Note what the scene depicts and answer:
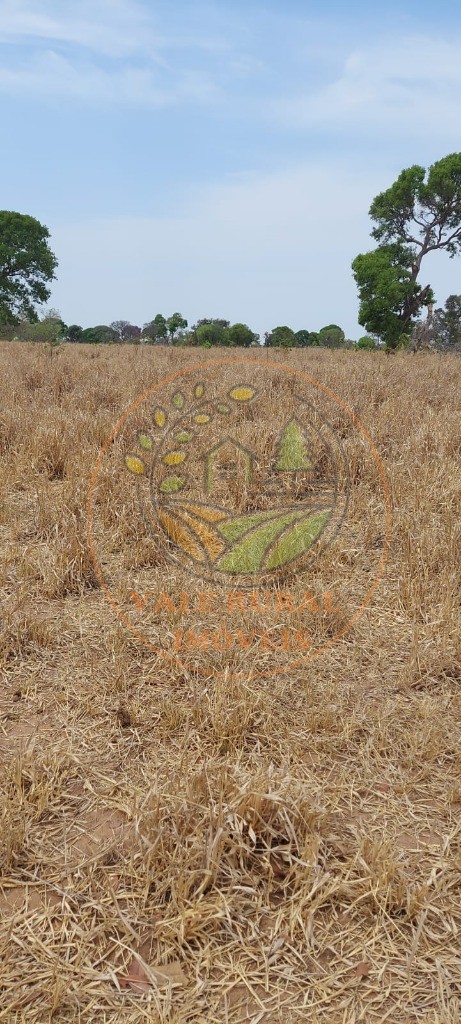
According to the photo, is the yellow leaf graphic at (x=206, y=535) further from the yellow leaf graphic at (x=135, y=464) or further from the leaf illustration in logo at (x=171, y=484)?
the yellow leaf graphic at (x=135, y=464)

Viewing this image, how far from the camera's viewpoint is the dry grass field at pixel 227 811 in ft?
5.79

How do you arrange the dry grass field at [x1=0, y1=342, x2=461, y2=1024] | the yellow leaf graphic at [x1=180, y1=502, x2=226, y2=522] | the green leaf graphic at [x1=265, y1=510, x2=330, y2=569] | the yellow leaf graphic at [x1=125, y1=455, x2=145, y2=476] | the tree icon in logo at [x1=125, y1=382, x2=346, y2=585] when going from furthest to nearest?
the yellow leaf graphic at [x1=125, y1=455, x2=145, y2=476] → the yellow leaf graphic at [x1=180, y1=502, x2=226, y2=522] → the tree icon in logo at [x1=125, y1=382, x2=346, y2=585] → the green leaf graphic at [x1=265, y1=510, x2=330, y2=569] → the dry grass field at [x1=0, y1=342, x2=461, y2=1024]

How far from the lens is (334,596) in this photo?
3596 mm

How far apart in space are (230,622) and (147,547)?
3.06ft

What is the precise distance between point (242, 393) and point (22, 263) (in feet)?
127

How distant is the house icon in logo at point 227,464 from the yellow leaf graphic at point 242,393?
1.10 meters

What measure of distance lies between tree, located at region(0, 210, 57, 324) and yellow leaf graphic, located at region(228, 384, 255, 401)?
3683cm

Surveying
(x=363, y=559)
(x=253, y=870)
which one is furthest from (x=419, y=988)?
(x=363, y=559)

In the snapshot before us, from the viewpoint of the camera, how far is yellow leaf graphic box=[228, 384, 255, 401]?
21.7 ft

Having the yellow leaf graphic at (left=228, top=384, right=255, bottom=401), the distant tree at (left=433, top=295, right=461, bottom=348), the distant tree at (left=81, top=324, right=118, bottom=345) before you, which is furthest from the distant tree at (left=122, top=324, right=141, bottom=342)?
the distant tree at (left=433, top=295, right=461, bottom=348)

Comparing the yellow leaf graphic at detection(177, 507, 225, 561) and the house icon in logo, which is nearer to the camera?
the yellow leaf graphic at detection(177, 507, 225, 561)

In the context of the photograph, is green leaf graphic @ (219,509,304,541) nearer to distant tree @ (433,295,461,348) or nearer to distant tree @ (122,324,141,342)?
distant tree @ (122,324,141,342)

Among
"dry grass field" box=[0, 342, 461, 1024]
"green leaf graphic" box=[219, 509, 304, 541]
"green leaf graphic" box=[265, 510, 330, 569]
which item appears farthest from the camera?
"green leaf graphic" box=[219, 509, 304, 541]

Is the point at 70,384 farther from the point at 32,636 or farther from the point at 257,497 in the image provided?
the point at 32,636
